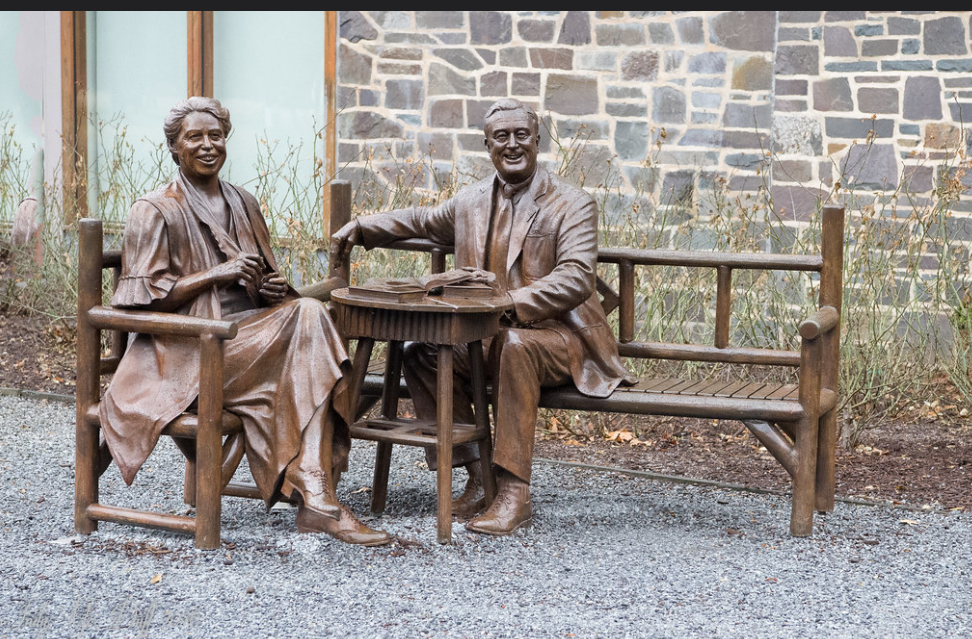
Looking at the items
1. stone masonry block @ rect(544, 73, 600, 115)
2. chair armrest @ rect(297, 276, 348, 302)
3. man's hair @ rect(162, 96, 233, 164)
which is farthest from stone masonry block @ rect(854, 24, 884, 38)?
man's hair @ rect(162, 96, 233, 164)

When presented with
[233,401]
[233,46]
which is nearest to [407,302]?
[233,401]

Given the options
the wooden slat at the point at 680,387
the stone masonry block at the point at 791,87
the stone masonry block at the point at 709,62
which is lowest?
the wooden slat at the point at 680,387

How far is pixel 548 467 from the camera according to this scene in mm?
5887

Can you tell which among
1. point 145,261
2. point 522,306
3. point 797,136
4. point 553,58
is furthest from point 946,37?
point 145,261

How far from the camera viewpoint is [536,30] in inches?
351

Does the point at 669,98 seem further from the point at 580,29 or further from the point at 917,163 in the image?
the point at 917,163

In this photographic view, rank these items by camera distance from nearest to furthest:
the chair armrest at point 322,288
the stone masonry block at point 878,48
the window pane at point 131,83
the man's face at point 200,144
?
the man's face at point 200,144 → the chair armrest at point 322,288 → the stone masonry block at point 878,48 → the window pane at point 131,83

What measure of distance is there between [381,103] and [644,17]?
1991 mm

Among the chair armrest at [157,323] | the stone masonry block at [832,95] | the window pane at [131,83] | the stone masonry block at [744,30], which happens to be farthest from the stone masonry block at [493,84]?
the chair armrest at [157,323]

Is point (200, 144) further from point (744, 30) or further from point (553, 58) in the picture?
point (744, 30)

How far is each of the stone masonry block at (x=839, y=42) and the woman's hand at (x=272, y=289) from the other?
479 centimetres

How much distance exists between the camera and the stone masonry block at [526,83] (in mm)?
8953

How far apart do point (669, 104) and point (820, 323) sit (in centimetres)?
424

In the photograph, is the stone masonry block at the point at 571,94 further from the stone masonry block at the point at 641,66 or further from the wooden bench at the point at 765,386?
the wooden bench at the point at 765,386
